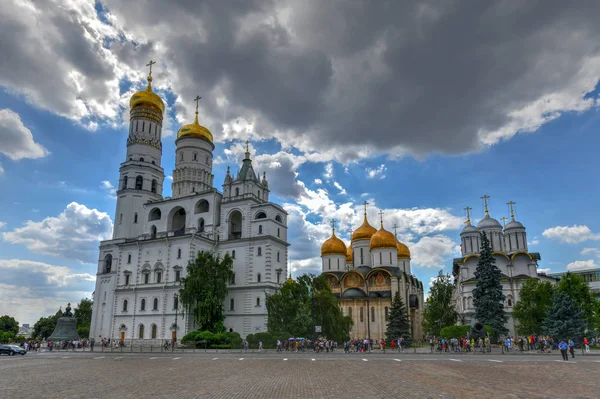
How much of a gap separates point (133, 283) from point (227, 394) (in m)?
45.3

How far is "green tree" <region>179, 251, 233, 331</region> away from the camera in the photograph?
44.8 metres

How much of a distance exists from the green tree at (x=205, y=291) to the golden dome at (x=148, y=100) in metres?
26.3

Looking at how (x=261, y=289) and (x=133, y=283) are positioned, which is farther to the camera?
(x=133, y=283)

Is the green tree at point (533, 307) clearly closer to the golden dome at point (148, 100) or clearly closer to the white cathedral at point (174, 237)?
the white cathedral at point (174, 237)

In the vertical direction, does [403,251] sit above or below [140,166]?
below

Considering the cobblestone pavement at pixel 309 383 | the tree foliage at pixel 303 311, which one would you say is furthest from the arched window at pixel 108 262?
the cobblestone pavement at pixel 309 383

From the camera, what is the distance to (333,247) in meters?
67.6

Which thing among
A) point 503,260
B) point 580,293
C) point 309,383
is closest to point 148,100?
point 503,260

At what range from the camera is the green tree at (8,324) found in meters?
78.5

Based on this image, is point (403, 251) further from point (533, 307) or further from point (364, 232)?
point (533, 307)

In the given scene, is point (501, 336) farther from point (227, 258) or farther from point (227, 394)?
point (227, 394)

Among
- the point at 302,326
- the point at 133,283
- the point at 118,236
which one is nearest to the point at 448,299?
the point at 302,326

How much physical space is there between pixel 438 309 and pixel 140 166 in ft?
137

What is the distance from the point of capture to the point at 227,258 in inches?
1914
